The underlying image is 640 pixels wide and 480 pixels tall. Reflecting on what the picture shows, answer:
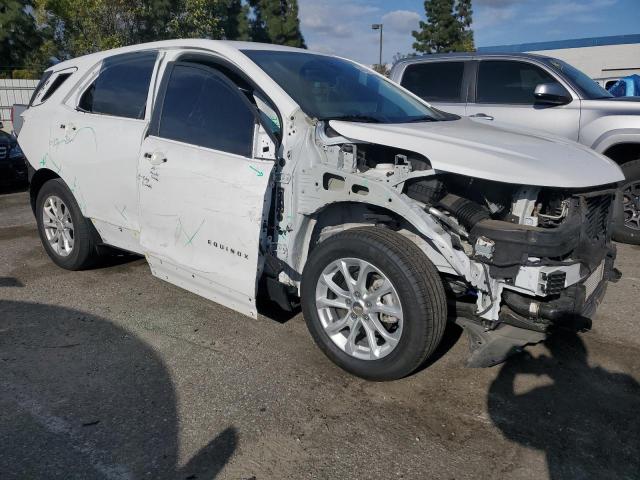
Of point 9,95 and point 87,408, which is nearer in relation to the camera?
point 87,408

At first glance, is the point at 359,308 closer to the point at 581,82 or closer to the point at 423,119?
the point at 423,119

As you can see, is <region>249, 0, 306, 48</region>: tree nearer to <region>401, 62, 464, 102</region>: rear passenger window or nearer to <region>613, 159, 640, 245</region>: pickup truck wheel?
<region>401, 62, 464, 102</region>: rear passenger window

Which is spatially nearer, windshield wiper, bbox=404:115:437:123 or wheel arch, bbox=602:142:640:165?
windshield wiper, bbox=404:115:437:123

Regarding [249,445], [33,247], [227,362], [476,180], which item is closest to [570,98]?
[476,180]

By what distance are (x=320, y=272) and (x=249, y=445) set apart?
104 cm

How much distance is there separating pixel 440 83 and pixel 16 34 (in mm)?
24930

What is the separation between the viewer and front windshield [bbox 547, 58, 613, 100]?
600 centimetres

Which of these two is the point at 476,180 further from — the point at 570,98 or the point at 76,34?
the point at 76,34

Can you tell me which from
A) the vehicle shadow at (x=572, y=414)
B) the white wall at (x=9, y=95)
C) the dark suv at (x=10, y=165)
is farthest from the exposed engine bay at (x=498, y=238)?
the white wall at (x=9, y=95)

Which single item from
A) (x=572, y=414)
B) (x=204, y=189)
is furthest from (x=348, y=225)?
(x=572, y=414)

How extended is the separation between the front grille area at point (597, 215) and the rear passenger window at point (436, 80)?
3639 millimetres

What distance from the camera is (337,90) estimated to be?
3.75m

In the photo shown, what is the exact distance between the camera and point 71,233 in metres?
4.69

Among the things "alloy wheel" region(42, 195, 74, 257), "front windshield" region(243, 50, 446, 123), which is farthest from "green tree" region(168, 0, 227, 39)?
"front windshield" region(243, 50, 446, 123)
